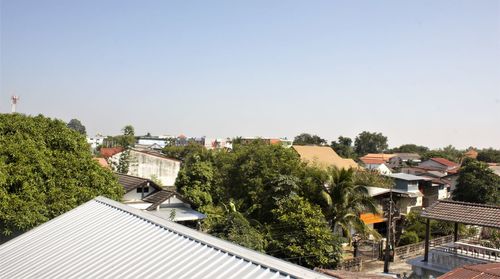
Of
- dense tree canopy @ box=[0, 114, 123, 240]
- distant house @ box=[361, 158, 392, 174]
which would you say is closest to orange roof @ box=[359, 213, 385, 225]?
dense tree canopy @ box=[0, 114, 123, 240]

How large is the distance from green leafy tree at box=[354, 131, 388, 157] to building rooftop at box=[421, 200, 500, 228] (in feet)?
282

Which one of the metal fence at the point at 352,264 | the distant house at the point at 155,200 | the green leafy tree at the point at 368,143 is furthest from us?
the green leafy tree at the point at 368,143

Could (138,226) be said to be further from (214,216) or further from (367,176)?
(367,176)

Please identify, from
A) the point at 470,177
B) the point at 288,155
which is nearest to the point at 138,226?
the point at 288,155

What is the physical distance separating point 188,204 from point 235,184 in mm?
3183

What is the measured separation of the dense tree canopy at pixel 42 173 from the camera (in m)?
13.5

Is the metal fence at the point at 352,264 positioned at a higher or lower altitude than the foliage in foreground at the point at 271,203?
lower

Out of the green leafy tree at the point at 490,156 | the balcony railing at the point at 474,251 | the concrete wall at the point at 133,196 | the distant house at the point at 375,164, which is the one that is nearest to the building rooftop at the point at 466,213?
the balcony railing at the point at 474,251

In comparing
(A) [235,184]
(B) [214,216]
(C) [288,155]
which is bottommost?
(B) [214,216]

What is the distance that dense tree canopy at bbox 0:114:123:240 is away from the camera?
44.1 feet

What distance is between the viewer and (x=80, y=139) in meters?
16.6

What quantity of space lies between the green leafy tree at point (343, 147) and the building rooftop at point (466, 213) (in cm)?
5541

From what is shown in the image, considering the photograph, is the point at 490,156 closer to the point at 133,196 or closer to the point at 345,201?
the point at 345,201

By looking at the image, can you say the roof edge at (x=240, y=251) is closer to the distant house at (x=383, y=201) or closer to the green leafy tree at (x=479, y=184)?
the distant house at (x=383, y=201)
